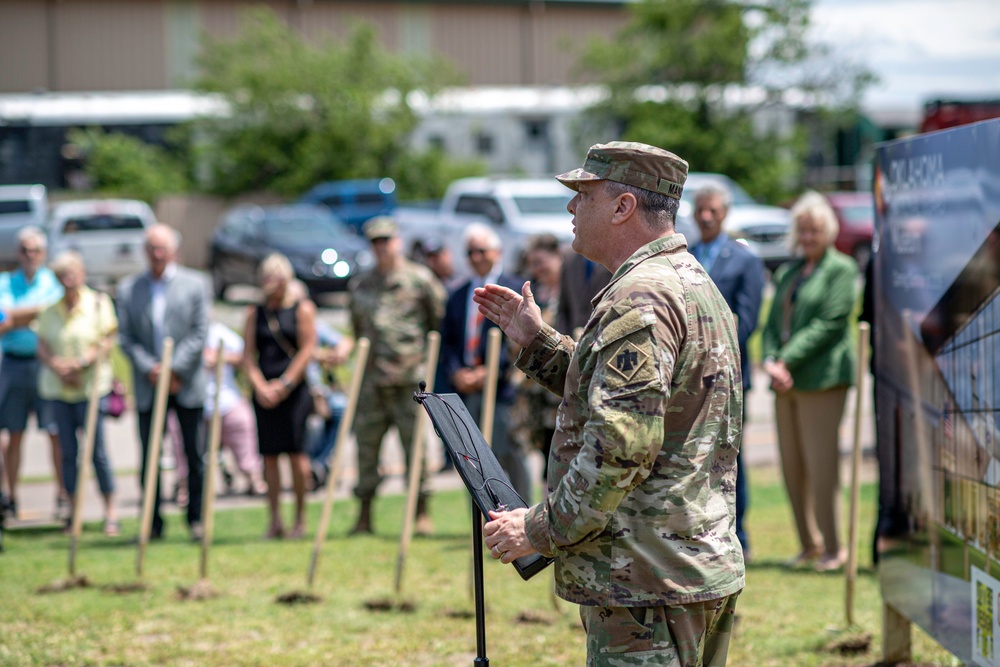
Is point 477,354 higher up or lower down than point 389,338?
lower down

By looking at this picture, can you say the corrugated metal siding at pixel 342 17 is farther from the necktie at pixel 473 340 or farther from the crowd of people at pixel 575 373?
the necktie at pixel 473 340

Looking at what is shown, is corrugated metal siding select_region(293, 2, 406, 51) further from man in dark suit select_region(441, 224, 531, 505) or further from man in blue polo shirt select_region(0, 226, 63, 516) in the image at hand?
man in dark suit select_region(441, 224, 531, 505)

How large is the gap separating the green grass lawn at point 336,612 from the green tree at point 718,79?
24.6 metres

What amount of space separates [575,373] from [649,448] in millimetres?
317

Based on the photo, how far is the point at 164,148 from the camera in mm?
36750

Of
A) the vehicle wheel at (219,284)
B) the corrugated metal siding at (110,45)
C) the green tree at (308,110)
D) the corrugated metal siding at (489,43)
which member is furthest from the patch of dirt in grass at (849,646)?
the corrugated metal siding at (489,43)

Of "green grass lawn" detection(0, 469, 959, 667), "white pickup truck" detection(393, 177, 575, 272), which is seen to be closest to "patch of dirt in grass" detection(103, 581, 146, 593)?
Answer: "green grass lawn" detection(0, 469, 959, 667)

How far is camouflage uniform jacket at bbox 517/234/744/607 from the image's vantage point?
2.90 metres

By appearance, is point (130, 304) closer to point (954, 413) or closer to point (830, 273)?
point (830, 273)

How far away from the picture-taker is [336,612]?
252 inches

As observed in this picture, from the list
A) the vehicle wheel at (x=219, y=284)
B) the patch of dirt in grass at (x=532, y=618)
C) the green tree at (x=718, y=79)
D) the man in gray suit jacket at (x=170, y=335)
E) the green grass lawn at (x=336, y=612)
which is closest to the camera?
the green grass lawn at (x=336, y=612)

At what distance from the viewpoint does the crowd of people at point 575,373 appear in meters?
3.02

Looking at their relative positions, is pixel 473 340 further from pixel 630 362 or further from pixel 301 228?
pixel 301 228

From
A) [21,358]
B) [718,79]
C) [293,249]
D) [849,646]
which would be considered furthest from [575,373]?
[718,79]
